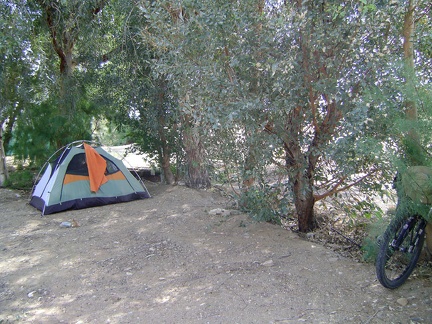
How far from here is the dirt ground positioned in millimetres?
3520

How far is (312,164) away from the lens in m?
5.04

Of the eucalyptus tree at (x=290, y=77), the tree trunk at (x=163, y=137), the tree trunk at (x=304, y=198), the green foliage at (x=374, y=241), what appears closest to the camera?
the green foliage at (x=374, y=241)

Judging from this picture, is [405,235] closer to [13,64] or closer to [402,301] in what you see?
[402,301]

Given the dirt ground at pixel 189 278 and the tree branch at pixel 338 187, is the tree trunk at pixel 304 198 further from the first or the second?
the dirt ground at pixel 189 278

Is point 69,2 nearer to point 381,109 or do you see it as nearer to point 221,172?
point 221,172

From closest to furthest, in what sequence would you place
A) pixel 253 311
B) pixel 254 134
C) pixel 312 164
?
pixel 253 311, pixel 254 134, pixel 312 164

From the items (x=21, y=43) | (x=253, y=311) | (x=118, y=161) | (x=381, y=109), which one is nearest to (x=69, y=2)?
(x=21, y=43)

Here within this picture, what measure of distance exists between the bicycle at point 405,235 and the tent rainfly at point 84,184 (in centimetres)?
572

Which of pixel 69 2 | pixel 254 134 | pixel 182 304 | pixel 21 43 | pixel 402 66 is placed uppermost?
pixel 69 2

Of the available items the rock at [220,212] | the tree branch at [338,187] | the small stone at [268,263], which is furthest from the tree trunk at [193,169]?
the small stone at [268,263]

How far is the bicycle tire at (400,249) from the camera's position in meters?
3.52

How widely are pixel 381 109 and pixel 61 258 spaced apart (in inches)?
160

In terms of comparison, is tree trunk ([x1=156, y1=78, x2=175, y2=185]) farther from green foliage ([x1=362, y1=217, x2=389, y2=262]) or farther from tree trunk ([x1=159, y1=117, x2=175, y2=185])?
green foliage ([x1=362, y1=217, x2=389, y2=262])

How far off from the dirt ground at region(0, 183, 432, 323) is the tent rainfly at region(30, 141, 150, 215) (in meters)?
1.25
